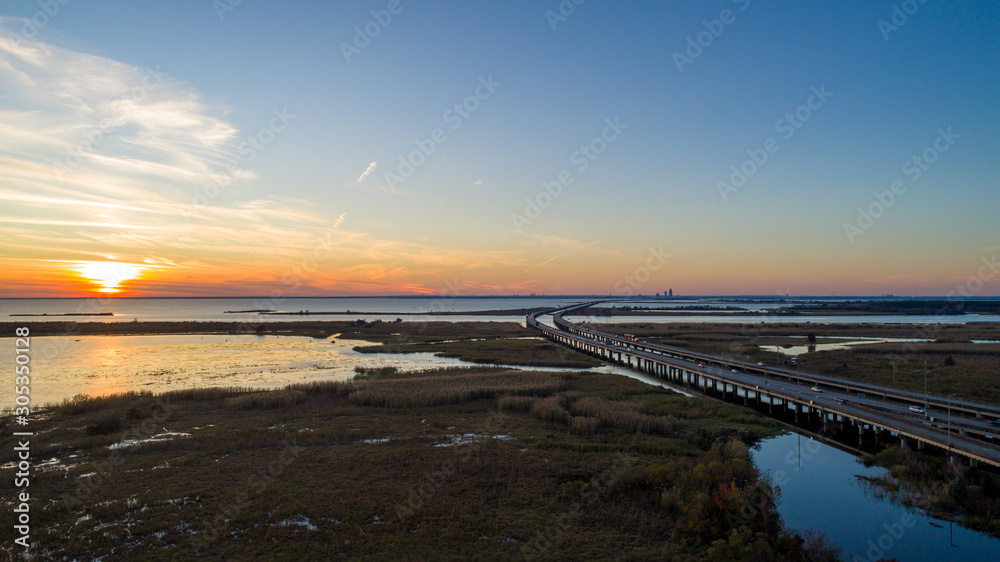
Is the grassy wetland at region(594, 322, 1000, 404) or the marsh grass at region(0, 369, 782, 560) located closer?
the marsh grass at region(0, 369, 782, 560)

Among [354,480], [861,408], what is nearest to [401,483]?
[354,480]

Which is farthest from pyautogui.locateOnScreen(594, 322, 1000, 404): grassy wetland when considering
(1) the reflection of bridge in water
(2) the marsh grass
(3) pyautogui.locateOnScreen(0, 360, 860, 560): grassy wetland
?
(2) the marsh grass

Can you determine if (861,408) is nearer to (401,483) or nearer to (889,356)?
(401,483)

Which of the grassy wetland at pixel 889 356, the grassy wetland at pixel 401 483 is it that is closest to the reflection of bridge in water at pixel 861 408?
the grassy wetland at pixel 401 483
